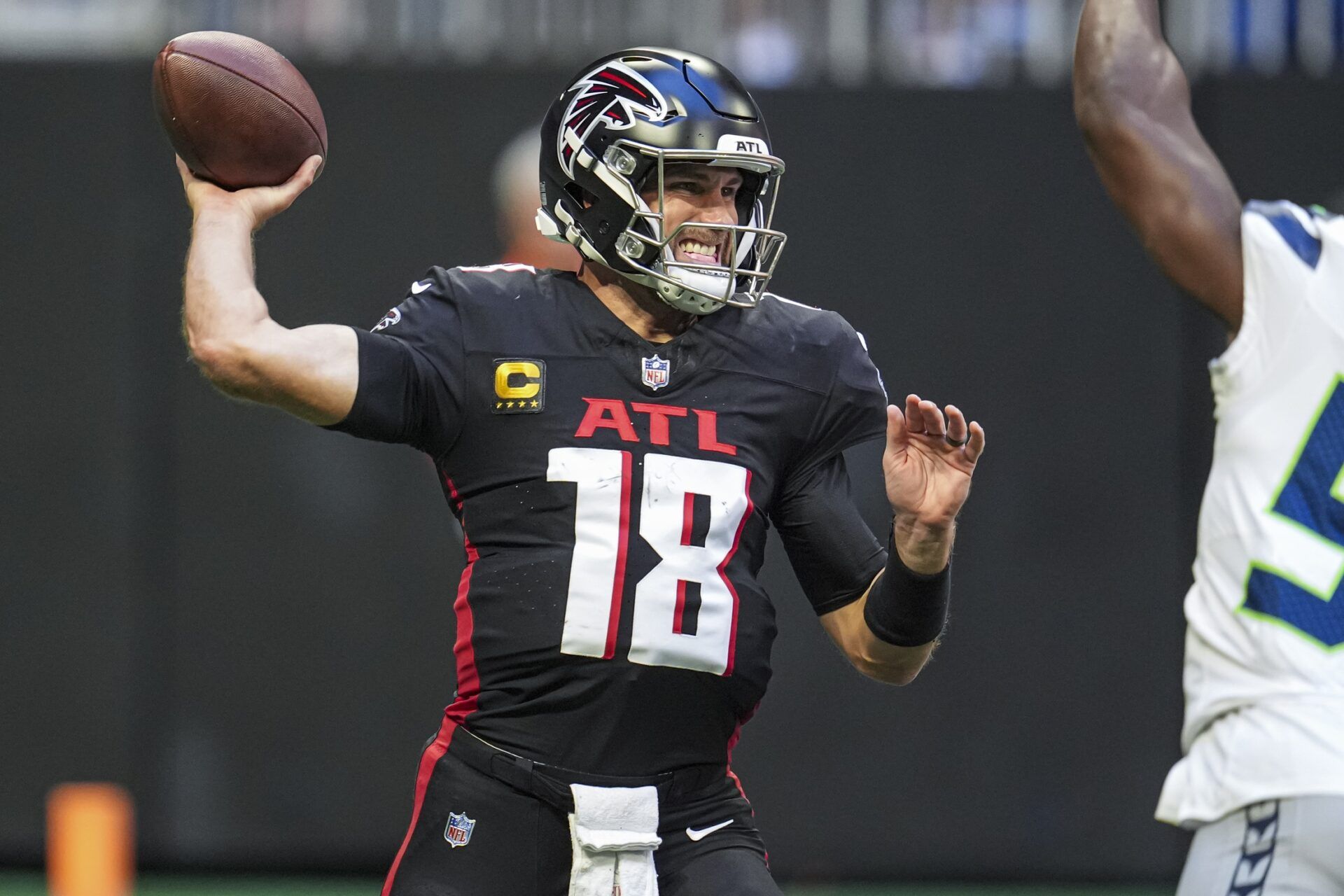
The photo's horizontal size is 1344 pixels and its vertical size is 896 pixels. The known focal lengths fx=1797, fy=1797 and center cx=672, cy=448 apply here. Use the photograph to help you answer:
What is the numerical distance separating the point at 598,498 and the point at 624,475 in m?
0.06

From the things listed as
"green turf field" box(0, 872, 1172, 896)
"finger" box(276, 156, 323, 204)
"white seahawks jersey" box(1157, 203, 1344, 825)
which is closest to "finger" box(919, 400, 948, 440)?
"white seahawks jersey" box(1157, 203, 1344, 825)

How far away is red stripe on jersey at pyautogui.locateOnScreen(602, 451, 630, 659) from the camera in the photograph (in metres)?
3.00

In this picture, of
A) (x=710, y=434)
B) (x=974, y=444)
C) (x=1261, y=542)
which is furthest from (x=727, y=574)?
(x=1261, y=542)

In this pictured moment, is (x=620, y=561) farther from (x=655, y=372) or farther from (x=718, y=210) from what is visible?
(x=718, y=210)

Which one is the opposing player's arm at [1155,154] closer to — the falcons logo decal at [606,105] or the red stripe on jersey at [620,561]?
the falcons logo decal at [606,105]

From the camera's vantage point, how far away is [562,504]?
3.06 metres

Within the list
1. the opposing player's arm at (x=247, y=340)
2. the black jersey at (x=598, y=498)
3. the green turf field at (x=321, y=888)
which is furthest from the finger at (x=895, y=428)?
the green turf field at (x=321, y=888)

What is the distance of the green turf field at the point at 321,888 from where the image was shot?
636 centimetres

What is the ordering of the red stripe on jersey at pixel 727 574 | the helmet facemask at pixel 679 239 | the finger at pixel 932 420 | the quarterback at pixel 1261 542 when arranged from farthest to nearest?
the helmet facemask at pixel 679 239 < the red stripe on jersey at pixel 727 574 < the finger at pixel 932 420 < the quarterback at pixel 1261 542

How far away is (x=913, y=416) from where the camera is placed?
9.87 ft

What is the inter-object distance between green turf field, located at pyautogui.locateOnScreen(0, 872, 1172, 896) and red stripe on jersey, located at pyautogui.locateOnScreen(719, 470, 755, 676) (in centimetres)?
348

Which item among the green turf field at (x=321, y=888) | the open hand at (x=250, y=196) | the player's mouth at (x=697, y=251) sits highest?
the open hand at (x=250, y=196)

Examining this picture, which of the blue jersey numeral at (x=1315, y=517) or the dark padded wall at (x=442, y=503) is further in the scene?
the dark padded wall at (x=442, y=503)

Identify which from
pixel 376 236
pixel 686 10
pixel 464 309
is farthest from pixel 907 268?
pixel 464 309
